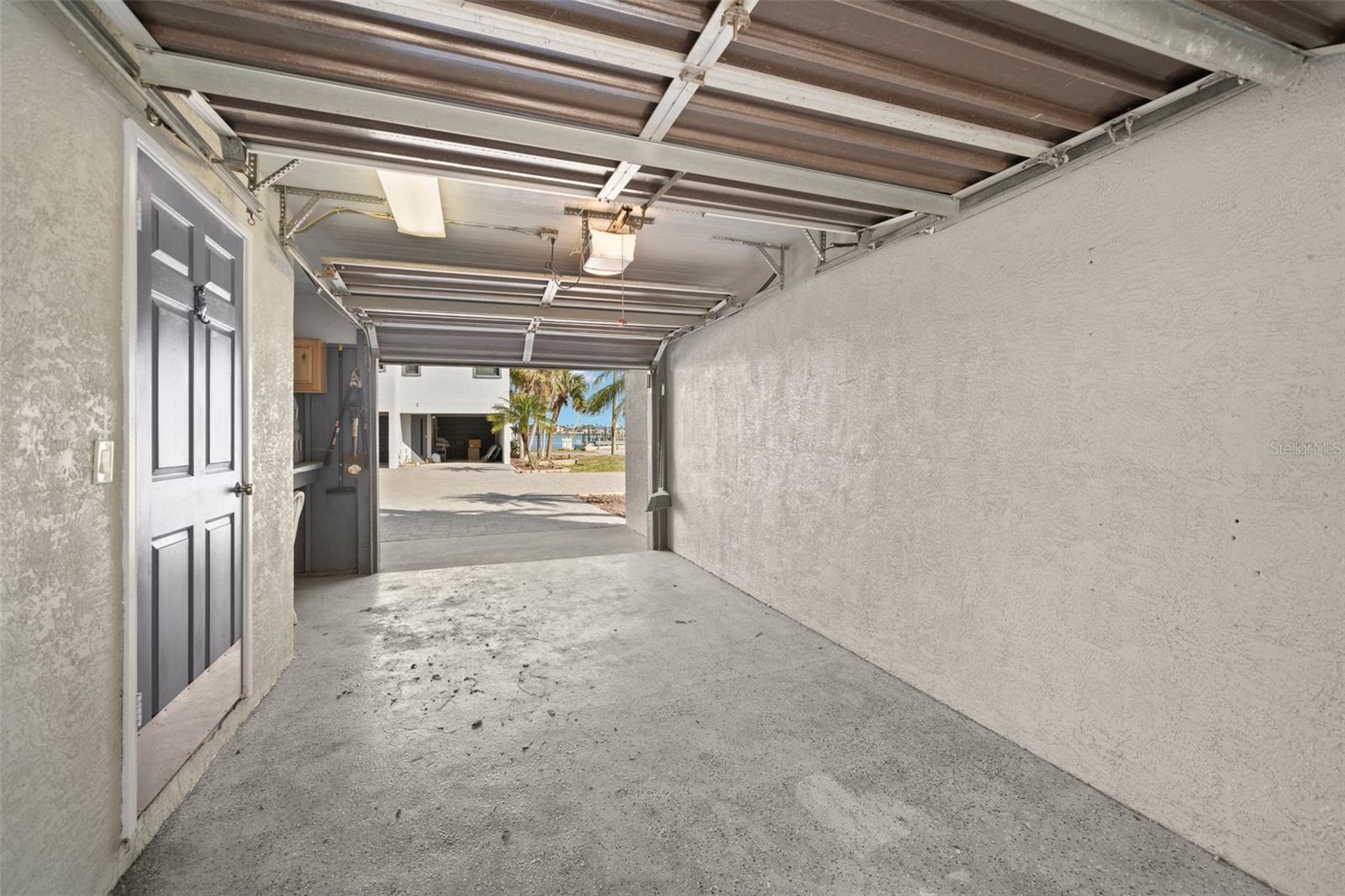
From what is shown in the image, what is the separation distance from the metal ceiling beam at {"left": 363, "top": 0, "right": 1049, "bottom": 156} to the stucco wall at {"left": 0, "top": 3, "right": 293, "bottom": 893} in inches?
35.2

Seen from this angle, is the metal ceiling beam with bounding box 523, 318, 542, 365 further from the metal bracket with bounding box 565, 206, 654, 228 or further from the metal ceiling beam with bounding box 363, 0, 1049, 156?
the metal ceiling beam with bounding box 363, 0, 1049, 156

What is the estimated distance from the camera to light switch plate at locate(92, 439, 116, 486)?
1.64 m

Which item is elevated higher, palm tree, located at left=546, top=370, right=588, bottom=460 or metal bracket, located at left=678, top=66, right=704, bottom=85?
palm tree, located at left=546, top=370, right=588, bottom=460

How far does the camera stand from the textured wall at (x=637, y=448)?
27.0 ft

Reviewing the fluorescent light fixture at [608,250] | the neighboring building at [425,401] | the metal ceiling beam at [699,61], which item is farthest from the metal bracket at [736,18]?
the neighboring building at [425,401]

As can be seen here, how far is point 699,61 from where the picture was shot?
1798 millimetres

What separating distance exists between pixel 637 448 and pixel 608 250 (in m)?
5.31

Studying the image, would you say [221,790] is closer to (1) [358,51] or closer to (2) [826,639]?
(1) [358,51]

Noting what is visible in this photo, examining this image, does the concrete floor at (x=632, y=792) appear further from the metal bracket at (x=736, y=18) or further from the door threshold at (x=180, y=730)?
the metal bracket at (x=736, y=18)

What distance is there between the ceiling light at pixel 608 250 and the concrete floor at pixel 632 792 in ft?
8.33

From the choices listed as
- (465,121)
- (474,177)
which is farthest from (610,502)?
(465,121)

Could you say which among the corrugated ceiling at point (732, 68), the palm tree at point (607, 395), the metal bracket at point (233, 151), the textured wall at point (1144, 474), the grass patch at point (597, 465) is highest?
the palm tree at point (607, 395)

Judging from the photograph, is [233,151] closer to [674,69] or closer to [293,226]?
[293,226]

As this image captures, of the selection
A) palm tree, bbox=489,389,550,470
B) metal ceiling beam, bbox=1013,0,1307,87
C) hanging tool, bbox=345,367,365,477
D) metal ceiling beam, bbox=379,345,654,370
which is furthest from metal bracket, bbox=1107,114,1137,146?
palm tree, bbox=489,389,550,470
